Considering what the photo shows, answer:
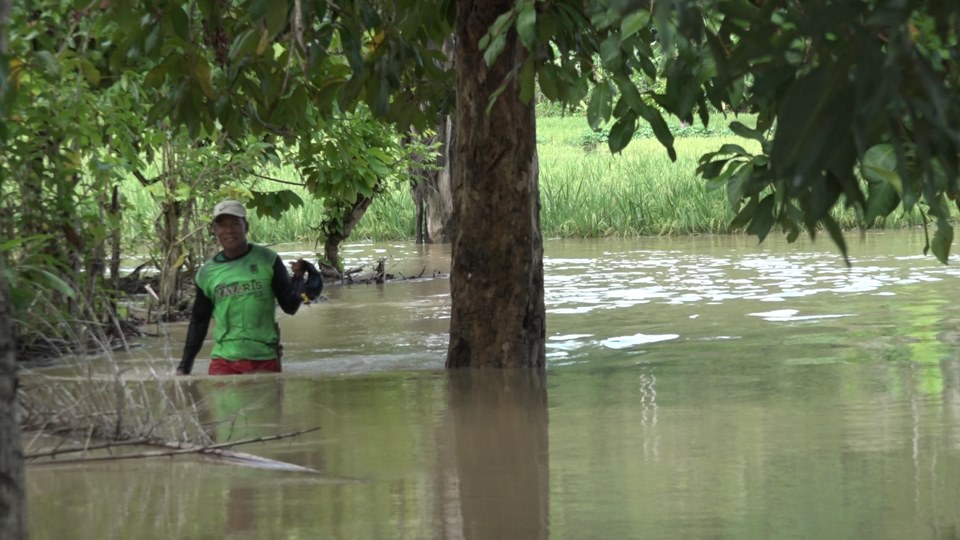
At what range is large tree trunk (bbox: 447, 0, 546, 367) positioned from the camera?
24.8ft

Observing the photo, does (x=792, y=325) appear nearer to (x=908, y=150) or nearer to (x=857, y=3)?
(x=908, y=150)

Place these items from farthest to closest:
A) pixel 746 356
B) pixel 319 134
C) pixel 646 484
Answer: pixel 319 134 → pixel 746 356 → pixel 646 484

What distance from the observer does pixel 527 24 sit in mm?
5074

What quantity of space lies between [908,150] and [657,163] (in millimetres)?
20146

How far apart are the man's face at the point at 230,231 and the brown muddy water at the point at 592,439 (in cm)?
75

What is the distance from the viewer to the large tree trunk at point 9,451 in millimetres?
2902

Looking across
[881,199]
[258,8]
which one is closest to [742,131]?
[881,199]

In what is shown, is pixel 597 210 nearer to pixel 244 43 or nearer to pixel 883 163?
pixel 244 43

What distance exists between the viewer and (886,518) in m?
4.52

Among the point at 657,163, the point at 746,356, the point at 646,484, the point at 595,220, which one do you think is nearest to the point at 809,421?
the point at 646,484

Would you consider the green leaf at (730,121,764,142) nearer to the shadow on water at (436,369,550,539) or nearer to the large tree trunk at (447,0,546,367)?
the shadow on water at (436,369,550,539)

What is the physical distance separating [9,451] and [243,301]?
16.4 feet

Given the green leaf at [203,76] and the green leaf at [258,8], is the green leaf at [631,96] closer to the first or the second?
the green leaf at [258,8]

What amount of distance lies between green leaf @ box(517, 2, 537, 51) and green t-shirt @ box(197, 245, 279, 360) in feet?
10.6
